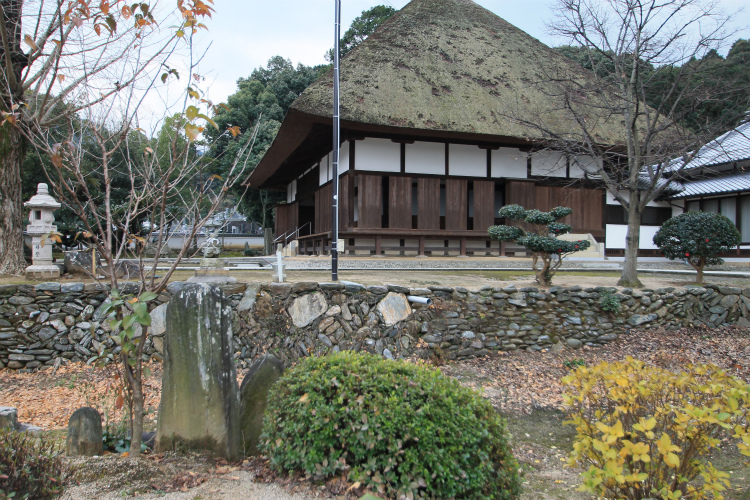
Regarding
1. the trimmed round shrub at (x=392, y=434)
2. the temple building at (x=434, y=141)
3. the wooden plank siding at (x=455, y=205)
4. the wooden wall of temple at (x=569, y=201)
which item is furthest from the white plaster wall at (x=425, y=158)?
the trimmed round shrub at (x=392, y=434)

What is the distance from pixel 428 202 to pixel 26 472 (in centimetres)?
1167

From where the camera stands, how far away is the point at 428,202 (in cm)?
1294

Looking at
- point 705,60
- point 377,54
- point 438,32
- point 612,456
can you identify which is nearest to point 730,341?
point 705,60

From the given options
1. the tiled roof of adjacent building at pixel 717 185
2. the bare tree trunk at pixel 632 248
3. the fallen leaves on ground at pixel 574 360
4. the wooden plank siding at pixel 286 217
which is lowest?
the fallen leaves on ground at pixel 574 360

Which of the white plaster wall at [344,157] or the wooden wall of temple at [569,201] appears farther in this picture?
the wooden wall of temple at [569,201]

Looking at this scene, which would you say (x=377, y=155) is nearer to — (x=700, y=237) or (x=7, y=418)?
(x=700, y=237)

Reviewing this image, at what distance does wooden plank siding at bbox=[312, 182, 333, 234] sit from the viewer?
1369cm

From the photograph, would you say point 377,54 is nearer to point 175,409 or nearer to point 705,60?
point 705,60

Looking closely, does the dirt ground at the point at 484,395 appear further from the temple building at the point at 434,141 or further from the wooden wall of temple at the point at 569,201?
the wooden wall of temple at the point at 569,201

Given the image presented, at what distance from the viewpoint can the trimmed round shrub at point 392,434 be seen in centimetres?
214

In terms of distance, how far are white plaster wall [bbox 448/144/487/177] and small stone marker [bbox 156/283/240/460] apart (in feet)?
37.3

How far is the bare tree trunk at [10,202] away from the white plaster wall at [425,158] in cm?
894

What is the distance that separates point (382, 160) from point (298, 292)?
7085 millimetres

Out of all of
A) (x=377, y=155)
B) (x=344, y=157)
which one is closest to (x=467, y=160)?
(x=377, y=155)
